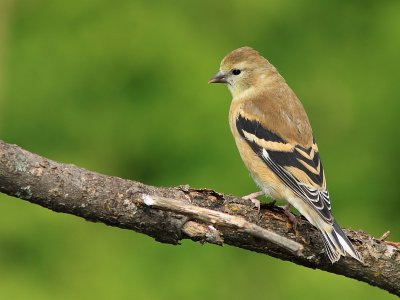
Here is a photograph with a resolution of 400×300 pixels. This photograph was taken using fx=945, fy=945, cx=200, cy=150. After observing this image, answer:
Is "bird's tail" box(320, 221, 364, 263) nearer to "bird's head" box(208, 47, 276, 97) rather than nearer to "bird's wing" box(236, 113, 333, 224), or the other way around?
"bird's wing" box(236, 113, 333, 224)

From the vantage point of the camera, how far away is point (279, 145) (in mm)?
6633

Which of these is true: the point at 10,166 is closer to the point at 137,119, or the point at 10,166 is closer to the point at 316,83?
the point at 137,119

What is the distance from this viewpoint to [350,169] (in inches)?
339

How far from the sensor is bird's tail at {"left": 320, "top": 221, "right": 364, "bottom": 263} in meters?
5.55

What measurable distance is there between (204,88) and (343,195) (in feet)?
5.18

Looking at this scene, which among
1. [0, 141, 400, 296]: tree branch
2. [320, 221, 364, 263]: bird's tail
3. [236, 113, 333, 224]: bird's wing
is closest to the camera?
[0, 141, 400, 296]: tree branch

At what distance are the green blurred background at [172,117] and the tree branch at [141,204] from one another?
2253mm

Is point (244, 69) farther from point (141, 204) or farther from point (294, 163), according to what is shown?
point (141, 204)

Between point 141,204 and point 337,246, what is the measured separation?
123 centimetres

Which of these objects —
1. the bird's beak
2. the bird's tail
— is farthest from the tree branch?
the bird's beak

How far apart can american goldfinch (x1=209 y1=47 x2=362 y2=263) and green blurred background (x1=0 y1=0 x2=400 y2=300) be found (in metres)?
0.88

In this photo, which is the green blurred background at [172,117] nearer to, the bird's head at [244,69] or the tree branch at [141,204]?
the bird's head at [244,69]

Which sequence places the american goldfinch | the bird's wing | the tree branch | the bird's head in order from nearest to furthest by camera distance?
the tree branch → the american goldfinch → the bird's wing → the bird's head

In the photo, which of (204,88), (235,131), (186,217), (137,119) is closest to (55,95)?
(137,119)
